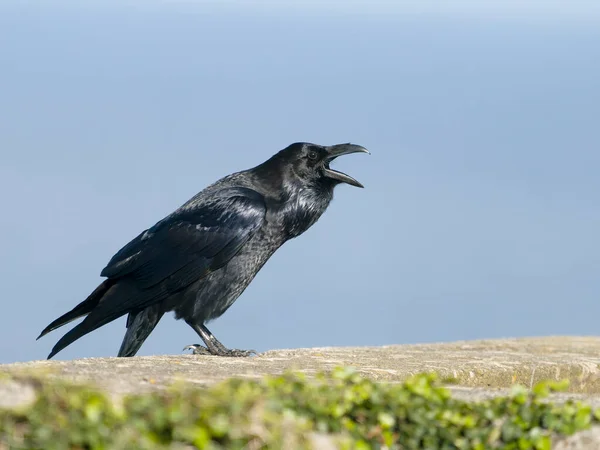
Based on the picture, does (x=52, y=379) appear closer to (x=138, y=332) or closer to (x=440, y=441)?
(x=440, y=441)

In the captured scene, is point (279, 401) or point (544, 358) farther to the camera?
point (544, 358)

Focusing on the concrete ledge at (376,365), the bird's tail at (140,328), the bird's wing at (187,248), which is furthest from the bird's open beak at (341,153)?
the bird's tail at (140,328)

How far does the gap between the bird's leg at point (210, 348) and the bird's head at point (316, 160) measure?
1.46 metres

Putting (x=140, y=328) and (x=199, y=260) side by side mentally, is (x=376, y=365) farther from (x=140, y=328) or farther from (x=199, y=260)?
(x=140, y=328)

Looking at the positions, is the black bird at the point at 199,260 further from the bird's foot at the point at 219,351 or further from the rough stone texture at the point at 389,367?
the rough stone texture at the point at 389,367

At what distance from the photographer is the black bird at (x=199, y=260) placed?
745 centimetres

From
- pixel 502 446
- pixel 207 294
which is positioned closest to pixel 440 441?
pixel 502 446

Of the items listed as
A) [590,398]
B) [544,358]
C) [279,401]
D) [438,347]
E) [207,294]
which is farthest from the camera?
[438,347]

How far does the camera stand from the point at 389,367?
22.3 feet

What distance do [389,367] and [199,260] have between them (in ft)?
5.48

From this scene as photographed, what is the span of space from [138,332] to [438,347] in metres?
3.10

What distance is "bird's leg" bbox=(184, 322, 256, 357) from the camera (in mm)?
7512

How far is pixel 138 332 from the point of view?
764 cm

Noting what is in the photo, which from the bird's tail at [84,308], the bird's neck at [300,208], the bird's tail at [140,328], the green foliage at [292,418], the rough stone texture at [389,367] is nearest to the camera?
the green foliage at [292,418]
